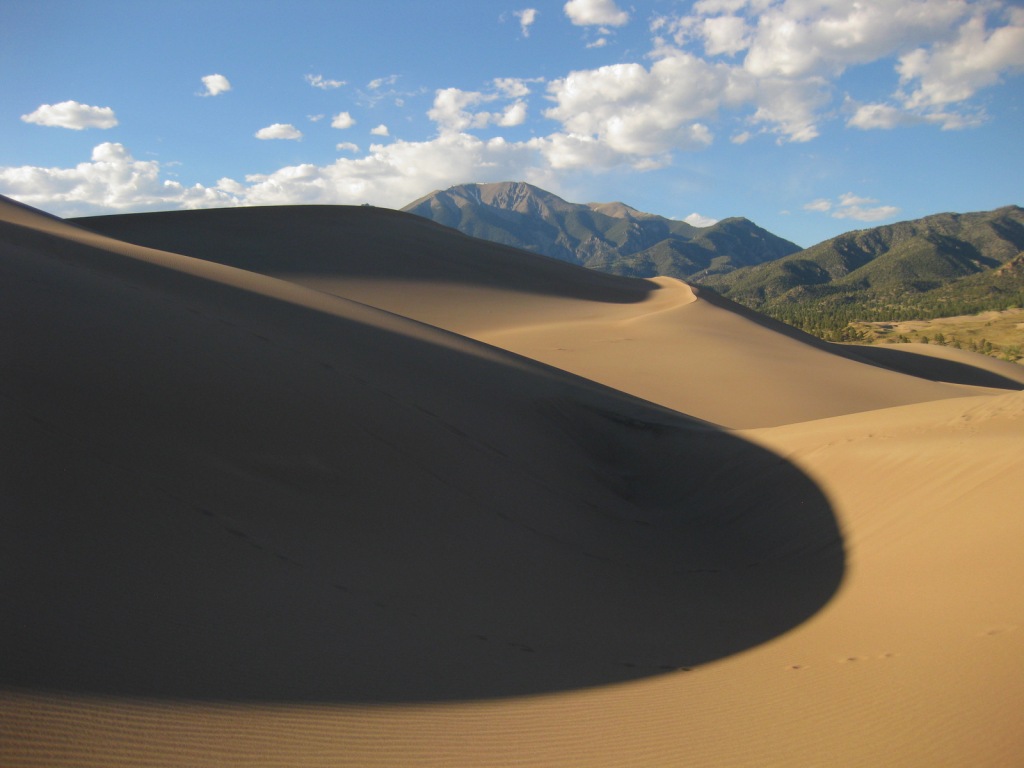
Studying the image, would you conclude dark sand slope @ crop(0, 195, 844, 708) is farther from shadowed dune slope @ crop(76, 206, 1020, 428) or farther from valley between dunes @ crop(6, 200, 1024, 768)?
shadowed dune slope @ crop(76, 206, 1020, 428)

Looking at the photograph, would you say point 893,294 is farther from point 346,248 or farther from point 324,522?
point 324,522

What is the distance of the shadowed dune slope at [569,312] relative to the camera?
17906 mm

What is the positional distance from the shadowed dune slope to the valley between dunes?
6.17 m

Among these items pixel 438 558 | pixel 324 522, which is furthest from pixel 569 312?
pixel 324 522

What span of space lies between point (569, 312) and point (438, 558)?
75.3ft

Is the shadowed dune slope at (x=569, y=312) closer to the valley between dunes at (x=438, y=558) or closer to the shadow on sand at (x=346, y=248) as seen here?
the shadow on sand at (x=346, y=248)

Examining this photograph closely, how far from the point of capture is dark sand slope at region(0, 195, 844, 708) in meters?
3.96

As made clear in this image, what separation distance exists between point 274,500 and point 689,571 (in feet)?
13.4

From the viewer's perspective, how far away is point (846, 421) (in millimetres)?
10852

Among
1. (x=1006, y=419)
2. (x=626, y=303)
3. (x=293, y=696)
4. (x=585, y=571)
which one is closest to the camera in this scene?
(x=293, y=696)

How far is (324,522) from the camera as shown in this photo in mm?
5930

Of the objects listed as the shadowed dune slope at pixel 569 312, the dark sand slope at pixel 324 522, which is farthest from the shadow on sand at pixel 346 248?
the dark sand slope at pixel 324 522

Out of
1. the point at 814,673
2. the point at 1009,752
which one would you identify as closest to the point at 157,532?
the point at 814,673

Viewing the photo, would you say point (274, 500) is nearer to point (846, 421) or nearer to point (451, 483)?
point (451, 483)
